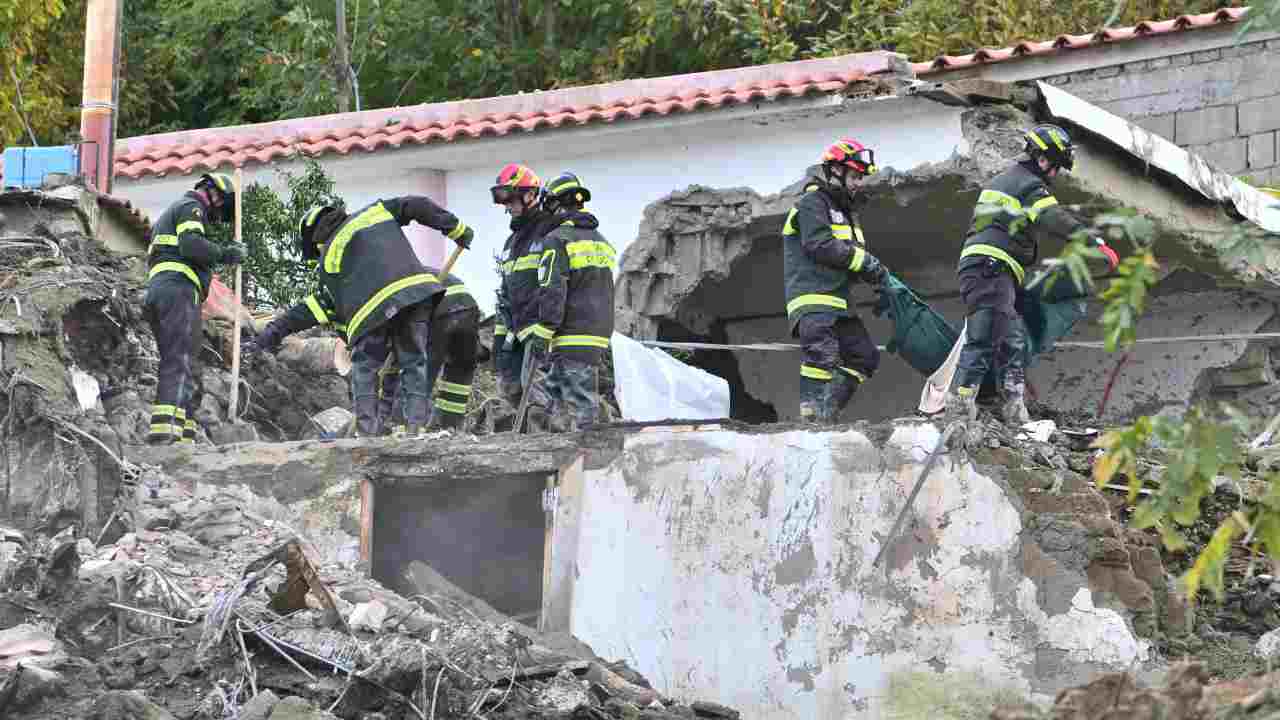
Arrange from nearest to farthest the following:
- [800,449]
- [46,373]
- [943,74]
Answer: [800,449] < [46,373] < [943,74]

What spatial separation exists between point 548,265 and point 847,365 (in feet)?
5.94

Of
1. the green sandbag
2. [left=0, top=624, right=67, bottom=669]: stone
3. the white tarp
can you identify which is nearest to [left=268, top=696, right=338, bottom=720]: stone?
[left=0, top=624, right=67, bottom=669]: stone

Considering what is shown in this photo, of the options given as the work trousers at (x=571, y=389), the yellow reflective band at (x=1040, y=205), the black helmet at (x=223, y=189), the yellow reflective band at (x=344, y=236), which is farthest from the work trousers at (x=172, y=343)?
the yellow reflective band at (x=1040, y=205)

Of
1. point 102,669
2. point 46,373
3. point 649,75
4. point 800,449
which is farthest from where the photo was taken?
point 649,75

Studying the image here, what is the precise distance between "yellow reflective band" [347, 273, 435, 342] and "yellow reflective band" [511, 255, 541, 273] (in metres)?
0.54

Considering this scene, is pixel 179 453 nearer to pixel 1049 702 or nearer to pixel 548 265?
pixel 548 265

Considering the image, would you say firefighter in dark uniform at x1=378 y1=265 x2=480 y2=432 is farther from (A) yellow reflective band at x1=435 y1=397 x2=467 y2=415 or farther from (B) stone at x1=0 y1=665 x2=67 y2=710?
(B) stone at x1=0 y1=665 x2=67 y2=710

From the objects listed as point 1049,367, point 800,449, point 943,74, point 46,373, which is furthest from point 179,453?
point 1049,367

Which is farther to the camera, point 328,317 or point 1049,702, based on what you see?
point 328,317

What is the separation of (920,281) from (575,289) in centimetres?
558

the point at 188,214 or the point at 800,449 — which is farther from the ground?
the point at 188,214

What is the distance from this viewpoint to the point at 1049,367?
639 inches

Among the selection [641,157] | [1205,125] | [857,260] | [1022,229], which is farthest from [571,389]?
[1205,125]

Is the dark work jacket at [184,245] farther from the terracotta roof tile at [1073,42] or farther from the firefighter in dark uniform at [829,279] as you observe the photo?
the terracotta roof tile at [1073,42]
